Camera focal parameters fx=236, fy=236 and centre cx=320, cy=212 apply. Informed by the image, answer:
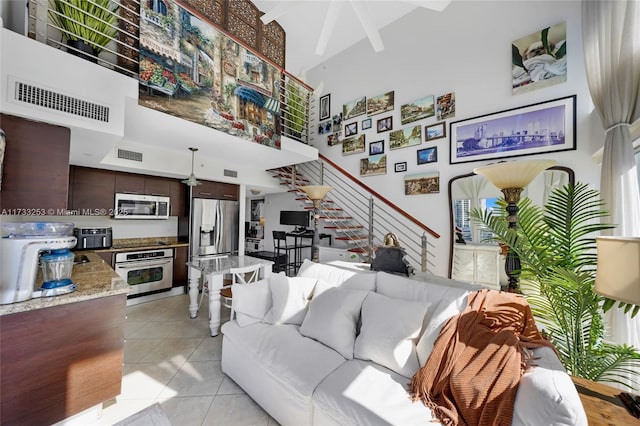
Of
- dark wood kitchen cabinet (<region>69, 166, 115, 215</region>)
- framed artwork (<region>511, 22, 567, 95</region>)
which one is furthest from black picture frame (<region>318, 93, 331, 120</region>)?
dark wood kitchen cabinet (<region>69, 166, 115, 215</region>)

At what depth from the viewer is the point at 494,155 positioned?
3301mm

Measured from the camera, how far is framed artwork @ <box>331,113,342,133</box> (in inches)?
208

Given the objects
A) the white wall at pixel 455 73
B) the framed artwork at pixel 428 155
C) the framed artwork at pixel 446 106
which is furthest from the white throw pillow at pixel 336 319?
the framed artwork at pixel 446 106

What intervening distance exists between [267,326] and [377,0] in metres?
5.26

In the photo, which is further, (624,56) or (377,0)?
(377,0)

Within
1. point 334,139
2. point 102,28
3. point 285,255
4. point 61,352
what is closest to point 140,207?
point 102,28

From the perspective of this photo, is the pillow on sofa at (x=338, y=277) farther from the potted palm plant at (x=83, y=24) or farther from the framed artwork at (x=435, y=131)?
the framed artwork at (x=435, y=131)

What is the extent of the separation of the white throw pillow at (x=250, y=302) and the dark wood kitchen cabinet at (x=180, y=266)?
2584 millimetres

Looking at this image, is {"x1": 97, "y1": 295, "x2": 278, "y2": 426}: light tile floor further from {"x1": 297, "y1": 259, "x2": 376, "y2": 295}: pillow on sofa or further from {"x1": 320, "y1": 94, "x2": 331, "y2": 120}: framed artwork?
{"x1": 320, "y1": 94, "x2": 331, "y2": 120}: framed artwork

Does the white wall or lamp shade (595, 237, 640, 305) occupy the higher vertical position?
the white wall

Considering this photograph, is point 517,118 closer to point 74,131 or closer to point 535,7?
point 535,7

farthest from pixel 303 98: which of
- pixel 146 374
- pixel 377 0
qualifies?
pixel 146 374

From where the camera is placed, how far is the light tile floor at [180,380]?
165cm

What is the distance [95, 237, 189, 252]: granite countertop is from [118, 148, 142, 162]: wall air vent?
53.3 inches
